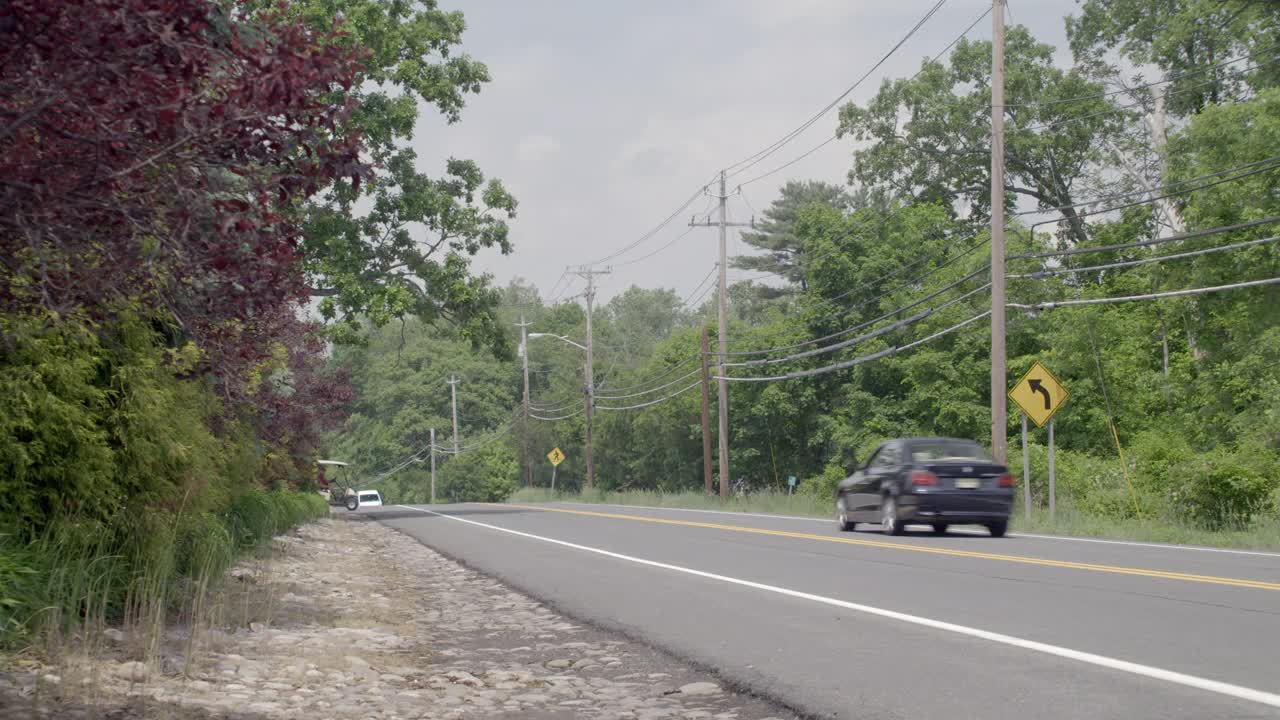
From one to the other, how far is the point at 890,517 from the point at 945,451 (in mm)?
1461

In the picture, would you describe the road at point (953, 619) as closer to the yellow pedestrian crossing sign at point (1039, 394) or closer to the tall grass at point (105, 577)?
the tall grass at point (105, 577)

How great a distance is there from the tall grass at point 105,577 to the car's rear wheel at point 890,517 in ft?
39.7

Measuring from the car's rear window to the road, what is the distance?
181 centimetres

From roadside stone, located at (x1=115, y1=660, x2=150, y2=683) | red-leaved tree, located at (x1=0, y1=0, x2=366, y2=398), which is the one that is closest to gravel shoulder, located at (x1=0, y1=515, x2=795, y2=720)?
roadside stone, located at (x1=115, y1=660, x2=150, y2=683)

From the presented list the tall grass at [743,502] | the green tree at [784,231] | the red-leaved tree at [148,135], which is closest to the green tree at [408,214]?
the tall grass at [743,502]

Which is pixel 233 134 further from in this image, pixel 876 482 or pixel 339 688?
pixel 876 482

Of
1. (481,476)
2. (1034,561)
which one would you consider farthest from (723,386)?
(481,476)

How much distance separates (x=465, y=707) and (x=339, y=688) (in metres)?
0.96

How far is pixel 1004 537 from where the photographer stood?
2116 centimetres

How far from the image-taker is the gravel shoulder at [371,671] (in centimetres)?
673

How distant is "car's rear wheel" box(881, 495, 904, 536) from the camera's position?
70.0 ft

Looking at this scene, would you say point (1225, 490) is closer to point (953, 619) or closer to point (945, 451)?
point (945, 451)

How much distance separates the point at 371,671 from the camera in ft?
27.5

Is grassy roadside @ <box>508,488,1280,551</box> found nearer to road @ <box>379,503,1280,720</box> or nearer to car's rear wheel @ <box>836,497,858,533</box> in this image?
road @ <box>379,503,1280,720</box>
